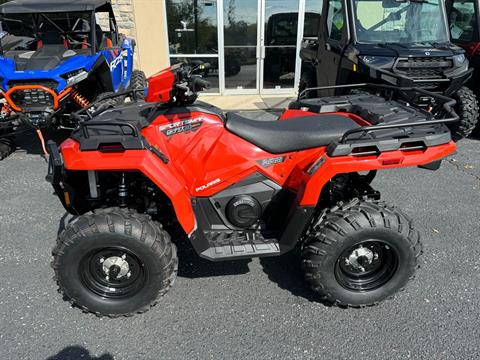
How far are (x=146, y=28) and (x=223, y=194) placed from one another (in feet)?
23.9

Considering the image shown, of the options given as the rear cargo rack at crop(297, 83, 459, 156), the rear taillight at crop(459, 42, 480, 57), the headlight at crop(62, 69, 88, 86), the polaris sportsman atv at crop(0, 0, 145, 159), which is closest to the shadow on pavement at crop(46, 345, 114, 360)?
the rear cargo rack at crop(297, 83, 459, 156)

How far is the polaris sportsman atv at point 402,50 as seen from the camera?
5250 millimetres

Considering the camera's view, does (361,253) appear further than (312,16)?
No

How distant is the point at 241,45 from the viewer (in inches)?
365

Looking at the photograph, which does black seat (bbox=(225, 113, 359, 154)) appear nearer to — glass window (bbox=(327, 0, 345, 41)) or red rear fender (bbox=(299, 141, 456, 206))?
red rear fender (bbox=(299, 141, 456, 206))

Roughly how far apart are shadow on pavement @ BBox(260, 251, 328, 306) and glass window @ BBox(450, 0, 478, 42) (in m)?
5.65

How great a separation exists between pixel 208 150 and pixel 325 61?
14.9ft

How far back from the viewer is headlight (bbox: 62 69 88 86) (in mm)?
5473

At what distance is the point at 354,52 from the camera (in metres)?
5.43

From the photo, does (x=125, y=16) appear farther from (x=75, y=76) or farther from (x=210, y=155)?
(x=210, y=155)

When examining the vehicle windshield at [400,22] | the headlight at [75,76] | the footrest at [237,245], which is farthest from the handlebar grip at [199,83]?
the vehicle windshield at [400,22]

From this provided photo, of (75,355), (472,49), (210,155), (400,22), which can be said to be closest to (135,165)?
(210,155)

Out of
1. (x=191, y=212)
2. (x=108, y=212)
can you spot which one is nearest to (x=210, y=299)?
(x=191, y=212)

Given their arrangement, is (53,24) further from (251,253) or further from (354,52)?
(251,253)
